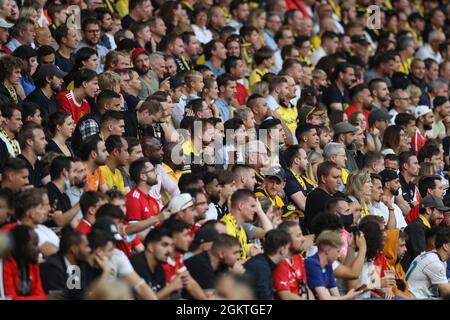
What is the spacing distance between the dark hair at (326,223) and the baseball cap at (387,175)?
2265mm

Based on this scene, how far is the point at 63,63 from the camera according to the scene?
13234mm

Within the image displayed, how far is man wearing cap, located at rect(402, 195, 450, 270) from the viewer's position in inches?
451

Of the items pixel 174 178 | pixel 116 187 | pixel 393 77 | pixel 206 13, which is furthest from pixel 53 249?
pixel 393 77

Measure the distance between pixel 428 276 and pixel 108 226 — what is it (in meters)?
3.35

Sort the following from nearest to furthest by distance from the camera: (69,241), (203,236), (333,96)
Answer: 1. (69,241)
2. (203,236)
3. (333,96)

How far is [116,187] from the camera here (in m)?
10.5

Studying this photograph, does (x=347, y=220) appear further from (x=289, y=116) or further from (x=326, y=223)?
(x=289, y=116)

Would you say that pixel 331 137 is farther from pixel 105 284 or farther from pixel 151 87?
pixel 105 284

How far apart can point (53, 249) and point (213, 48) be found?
6322 millimetres

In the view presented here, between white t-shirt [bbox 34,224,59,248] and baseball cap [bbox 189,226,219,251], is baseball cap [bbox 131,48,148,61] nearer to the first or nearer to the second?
baseball cap [bbox 189,226,219,251]

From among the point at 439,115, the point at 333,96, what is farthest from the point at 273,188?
the point at 439,115

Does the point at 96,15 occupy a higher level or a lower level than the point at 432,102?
higher

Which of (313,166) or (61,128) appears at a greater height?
(61,128)

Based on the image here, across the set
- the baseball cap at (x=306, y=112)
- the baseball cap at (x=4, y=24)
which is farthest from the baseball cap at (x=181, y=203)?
the baseball cap at (x=306, y=112)
